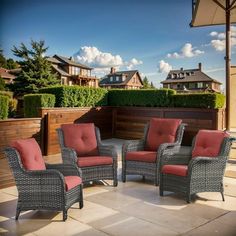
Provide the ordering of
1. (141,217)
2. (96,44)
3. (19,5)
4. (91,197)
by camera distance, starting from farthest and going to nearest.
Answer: (96,44) < (19,5) < (91,197) < (141,217)

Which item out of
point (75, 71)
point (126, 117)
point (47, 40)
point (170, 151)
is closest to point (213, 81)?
point (75, 71)

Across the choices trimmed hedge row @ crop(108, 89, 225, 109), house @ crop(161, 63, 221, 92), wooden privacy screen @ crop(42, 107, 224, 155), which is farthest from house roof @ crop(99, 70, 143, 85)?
wooden privacy screen @ crop(42, 107, 224, 155)

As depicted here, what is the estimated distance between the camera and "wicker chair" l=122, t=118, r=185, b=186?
175 inches

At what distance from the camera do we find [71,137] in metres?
4.50

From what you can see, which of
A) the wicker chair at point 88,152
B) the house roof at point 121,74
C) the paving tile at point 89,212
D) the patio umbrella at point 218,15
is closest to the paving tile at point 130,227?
the paving tile at point 89,212

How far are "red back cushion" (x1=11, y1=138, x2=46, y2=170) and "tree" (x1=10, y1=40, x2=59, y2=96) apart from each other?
17191 millimetres

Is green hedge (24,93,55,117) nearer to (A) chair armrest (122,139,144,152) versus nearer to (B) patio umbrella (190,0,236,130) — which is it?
(A) chair armrest (122,139,144,152)

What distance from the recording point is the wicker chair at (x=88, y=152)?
4176 mm

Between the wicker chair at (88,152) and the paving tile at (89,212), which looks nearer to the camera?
the paving tile at (89,212)

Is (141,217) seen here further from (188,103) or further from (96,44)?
(96,44)

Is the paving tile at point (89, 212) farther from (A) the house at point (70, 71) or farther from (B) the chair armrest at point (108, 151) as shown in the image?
(A) the house at point (70, 71)

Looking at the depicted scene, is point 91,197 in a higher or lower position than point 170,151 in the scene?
lower

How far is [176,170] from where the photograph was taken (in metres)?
3.76

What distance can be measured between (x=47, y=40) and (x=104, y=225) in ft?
64.1
